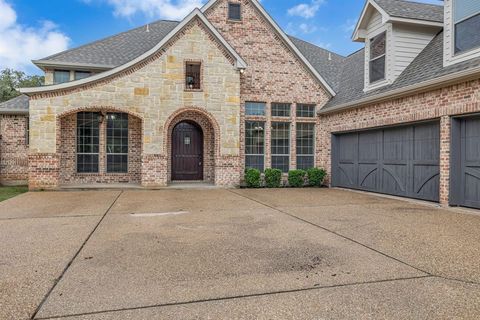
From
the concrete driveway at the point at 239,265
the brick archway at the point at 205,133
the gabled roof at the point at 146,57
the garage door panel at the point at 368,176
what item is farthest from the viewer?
the brick archway at the point at 205,133

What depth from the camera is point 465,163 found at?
25.0ft

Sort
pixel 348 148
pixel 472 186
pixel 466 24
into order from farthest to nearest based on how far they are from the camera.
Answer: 1. pixel 348 148
2. pixel 466 24
3. pixel 472 186

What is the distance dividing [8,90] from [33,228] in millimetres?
33569

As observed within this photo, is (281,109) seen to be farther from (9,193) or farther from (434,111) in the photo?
(9,193)

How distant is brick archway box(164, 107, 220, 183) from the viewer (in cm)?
1232

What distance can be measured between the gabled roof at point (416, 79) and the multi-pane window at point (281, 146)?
68.8 inches

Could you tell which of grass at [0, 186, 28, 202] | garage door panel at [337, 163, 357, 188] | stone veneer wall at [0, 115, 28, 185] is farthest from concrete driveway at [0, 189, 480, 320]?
stone veneer wall at [0, 115, 28, 185]

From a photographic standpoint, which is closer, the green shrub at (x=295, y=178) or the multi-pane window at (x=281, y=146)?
the green shrub at (x=295, y=178)

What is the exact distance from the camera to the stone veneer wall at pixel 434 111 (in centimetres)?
743

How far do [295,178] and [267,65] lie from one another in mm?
4820

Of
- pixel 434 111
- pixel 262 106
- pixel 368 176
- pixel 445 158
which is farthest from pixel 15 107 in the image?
pixel 445 158

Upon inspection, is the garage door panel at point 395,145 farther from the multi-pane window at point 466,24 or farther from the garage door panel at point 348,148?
the multi-pane window at point 466,24

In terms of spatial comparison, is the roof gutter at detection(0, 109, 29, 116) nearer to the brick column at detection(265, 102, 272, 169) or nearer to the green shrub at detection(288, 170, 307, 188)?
the brick column at detection(265, 102, 272, 169)

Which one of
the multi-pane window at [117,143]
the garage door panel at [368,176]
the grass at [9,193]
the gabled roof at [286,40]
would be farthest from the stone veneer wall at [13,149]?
the garage door panel at [368,176]
